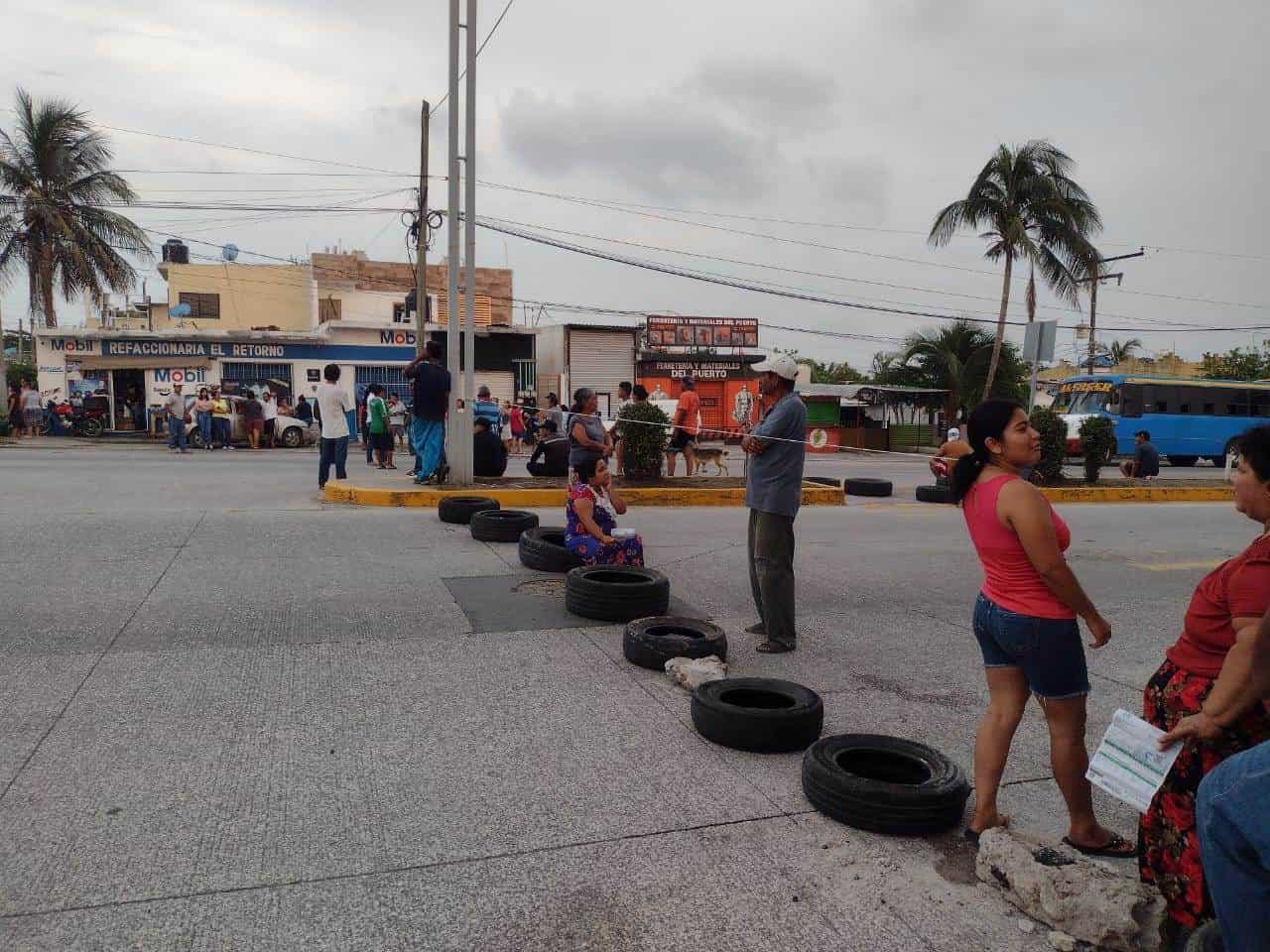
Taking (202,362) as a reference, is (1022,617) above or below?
below

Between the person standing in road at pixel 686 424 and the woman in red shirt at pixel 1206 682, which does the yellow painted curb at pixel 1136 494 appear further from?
the woman in red shirt at pixel 1206 682

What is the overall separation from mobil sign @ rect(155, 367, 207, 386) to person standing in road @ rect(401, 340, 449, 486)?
22020 millimetres

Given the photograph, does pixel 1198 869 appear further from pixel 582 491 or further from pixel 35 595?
pixel 35 595

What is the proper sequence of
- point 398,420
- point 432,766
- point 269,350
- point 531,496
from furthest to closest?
point 269,350 < point 398,420 < point 531,496 < point 432,766

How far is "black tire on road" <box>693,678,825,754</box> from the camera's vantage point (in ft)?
13.3

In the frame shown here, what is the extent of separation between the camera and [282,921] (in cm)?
268

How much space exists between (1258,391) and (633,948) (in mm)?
37509

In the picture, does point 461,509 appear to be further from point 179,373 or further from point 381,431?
point 179,373

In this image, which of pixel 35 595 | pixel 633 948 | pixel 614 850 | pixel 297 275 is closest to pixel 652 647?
pixel 614 850

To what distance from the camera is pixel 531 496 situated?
41.4 feet

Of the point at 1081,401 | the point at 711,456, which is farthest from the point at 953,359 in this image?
the point at 711,456

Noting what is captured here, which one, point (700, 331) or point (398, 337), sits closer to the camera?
point (398, 337)

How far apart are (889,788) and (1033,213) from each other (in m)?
29.9

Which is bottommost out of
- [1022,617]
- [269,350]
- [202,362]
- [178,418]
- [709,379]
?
[1022,617]
